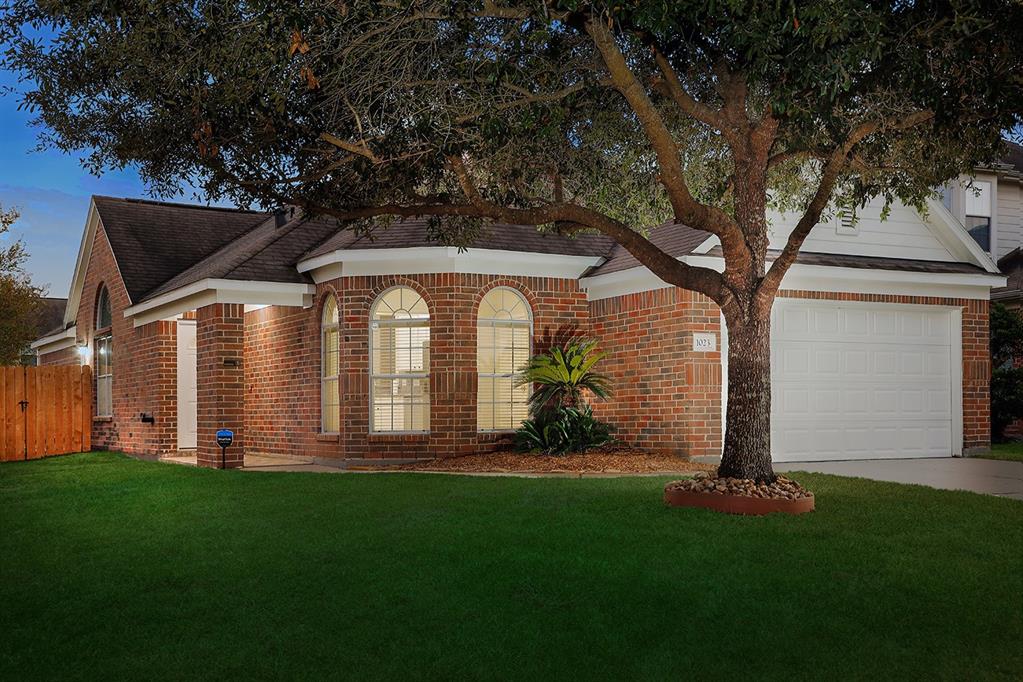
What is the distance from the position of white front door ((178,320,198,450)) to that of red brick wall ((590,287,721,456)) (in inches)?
357

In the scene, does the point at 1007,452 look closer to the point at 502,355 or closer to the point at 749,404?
the point at 502,355

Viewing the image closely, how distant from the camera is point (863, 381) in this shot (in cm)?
1630

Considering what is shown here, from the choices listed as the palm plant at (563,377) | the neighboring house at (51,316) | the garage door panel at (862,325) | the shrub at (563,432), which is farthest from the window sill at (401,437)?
the neighboring house at (51,316)

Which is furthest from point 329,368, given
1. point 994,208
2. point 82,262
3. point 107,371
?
point 994,208

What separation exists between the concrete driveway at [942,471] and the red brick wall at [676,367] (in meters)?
1.19

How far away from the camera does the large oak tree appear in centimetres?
889

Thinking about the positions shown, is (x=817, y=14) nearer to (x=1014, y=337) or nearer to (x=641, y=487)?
(x=641, y=487)

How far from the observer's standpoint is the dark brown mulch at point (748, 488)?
9.76 metres

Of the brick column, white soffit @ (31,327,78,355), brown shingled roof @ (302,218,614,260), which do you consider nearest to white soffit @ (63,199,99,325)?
white soffit @ (31,327,78,355)

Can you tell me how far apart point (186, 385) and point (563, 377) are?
8.90 meters

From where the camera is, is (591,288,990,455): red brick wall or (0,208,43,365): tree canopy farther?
(0,208,43,365): tree canopy

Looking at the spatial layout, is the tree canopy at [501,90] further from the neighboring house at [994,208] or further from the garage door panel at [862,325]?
the neighboring house at [994,208]

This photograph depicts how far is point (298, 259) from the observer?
18.1 m

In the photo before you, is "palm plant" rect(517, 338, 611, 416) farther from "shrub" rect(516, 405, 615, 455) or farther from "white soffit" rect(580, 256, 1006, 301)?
"white soffit" rect(580, 256, 1006, 301)
